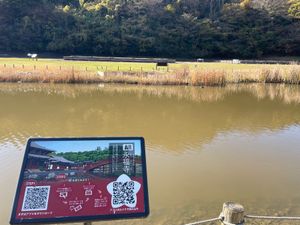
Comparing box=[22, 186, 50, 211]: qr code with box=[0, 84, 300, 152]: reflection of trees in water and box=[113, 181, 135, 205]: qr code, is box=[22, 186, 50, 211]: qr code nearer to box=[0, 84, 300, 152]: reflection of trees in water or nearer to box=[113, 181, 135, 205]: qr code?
box=[113, 181, 135, 205]: qr code

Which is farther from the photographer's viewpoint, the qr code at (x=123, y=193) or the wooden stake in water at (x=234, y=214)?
the wooden stake in water at (x=234, y=214)

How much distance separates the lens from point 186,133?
13.7m

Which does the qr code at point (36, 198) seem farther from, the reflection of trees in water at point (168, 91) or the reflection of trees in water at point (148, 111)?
the reflection of trees in water at point (168, 91)

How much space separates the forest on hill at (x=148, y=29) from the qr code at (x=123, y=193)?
4437cm

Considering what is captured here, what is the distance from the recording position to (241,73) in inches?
1150

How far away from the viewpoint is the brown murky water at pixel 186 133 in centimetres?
776

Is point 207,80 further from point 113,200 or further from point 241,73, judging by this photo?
point 113,200

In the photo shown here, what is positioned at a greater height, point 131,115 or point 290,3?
point 290,3

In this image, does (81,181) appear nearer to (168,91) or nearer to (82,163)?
(82,163)

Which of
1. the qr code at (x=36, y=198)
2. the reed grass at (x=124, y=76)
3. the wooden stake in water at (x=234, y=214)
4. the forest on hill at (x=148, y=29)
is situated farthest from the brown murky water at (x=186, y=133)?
the forest on hill at (x=148, y=29)

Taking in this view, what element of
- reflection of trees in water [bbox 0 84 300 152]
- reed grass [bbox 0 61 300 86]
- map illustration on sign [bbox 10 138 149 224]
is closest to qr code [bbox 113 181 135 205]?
map illustration on sign [bbox 10 138 149 224]

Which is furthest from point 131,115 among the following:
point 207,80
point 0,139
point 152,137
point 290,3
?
point 290,3

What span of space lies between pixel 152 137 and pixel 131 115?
12.8 ft

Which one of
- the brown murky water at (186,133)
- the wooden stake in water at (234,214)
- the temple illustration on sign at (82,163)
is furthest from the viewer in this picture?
the brown murky water at (186,133)
